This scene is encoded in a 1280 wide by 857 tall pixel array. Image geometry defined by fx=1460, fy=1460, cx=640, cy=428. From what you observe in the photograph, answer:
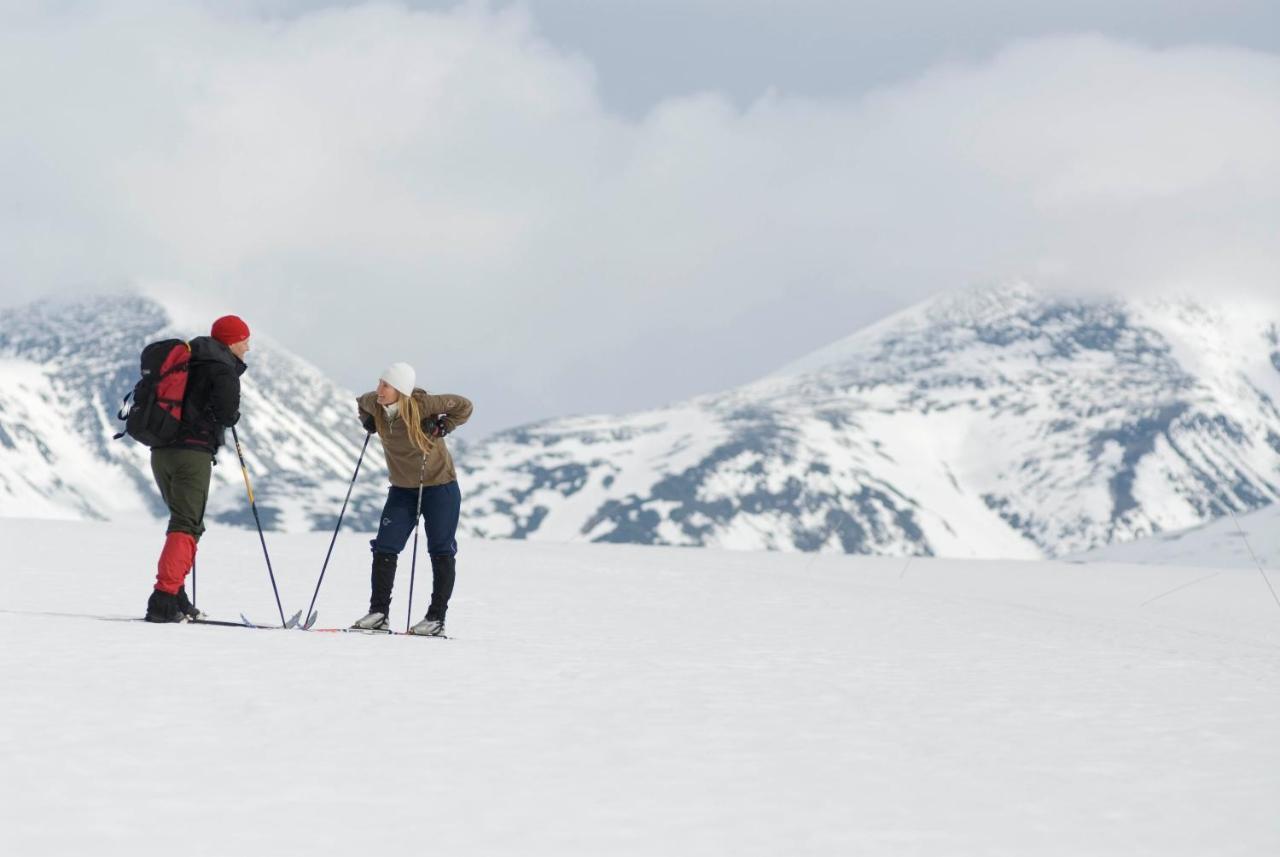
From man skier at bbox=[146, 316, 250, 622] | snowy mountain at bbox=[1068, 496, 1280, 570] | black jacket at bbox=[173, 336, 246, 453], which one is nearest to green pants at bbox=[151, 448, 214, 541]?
man skier at bbox=[146, 316, 250, 622]

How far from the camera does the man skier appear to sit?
1249 cm

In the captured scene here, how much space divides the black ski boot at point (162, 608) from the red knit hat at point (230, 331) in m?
2.29

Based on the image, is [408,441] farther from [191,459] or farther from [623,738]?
[623,738]

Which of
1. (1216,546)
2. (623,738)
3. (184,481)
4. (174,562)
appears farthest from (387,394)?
(1216,546)

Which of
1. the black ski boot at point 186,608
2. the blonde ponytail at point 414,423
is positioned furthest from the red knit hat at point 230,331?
the black ski boot at point 186,608

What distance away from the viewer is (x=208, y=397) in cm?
1271

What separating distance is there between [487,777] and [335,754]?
858mm

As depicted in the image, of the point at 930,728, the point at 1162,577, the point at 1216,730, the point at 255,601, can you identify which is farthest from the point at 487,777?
the point at 1162,577

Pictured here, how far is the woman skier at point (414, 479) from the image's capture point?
43.1 ft

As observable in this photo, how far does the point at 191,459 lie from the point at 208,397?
0.56 meters

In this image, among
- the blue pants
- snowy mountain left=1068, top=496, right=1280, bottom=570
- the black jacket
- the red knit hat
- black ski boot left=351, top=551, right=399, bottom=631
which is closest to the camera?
the black jacket

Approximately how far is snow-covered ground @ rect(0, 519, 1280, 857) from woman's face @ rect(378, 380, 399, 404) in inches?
88.6

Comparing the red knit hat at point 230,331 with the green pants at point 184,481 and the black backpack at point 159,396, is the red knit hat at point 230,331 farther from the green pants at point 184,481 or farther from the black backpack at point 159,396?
the green pants at point 184,481

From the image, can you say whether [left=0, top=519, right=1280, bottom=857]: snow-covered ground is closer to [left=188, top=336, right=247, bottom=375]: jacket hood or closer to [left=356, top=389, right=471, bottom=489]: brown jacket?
[left=356, top=389, right=471, bottom=489]: brown jacket
